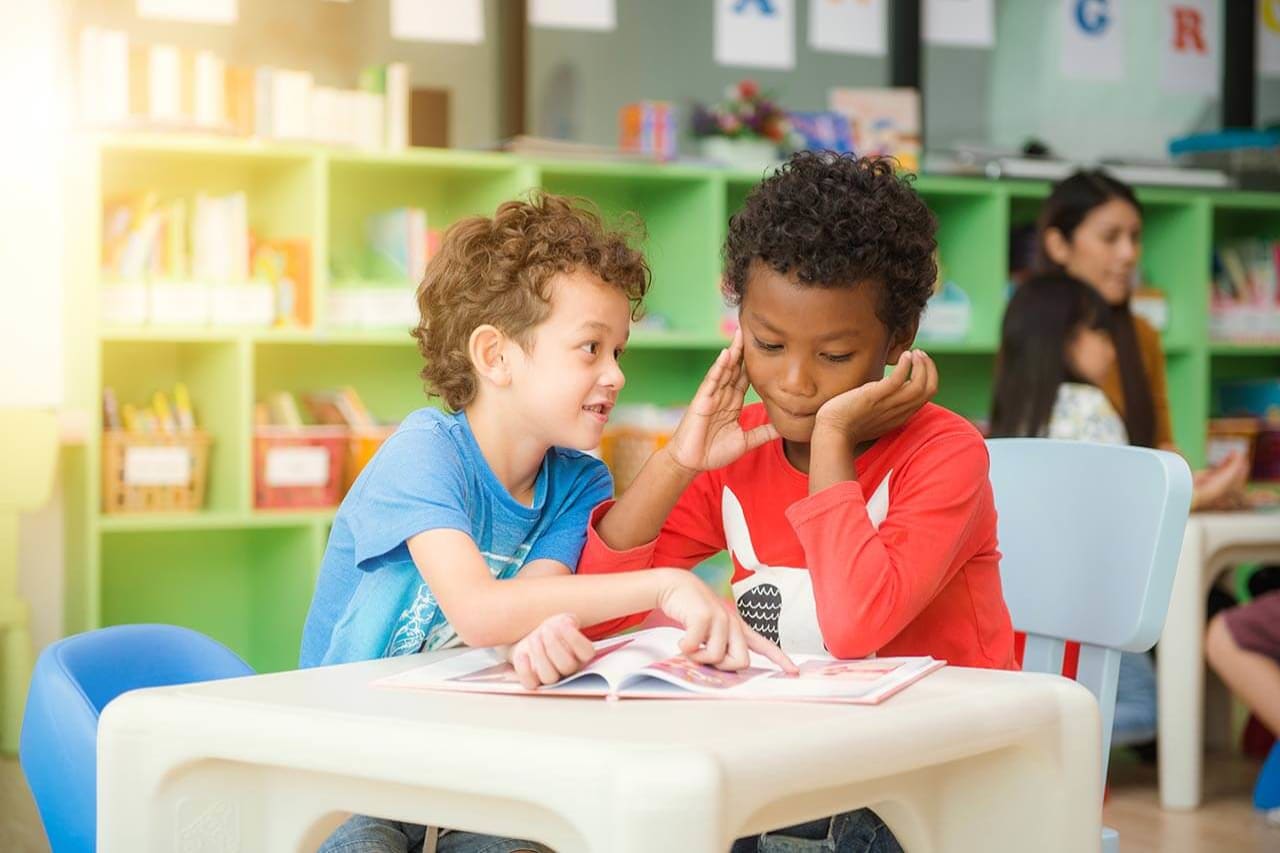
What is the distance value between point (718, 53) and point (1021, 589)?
3.00m

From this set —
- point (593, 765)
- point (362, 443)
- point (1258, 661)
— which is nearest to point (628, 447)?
point (362, 443)

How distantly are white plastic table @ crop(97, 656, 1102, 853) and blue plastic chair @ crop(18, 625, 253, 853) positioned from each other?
20 cm

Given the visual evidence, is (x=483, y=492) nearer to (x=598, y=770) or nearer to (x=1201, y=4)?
(x=598, y=770)

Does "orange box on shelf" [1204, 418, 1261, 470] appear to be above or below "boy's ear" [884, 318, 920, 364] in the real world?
below

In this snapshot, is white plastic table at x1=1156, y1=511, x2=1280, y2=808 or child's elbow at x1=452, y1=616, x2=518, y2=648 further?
white plastic table at x1=1156, y1=511, x2=1280, y2=808

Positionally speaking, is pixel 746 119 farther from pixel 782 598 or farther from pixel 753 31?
pixel 782 598

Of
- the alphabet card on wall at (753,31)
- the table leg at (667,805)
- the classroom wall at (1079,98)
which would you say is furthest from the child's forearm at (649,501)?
the classroom wall at (1079,98)

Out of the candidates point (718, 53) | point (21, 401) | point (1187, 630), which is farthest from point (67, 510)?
point (1187, 630)

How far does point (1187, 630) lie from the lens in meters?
2.96

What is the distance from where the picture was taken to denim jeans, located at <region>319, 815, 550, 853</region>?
1.20m

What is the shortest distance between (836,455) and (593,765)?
562 millimetres

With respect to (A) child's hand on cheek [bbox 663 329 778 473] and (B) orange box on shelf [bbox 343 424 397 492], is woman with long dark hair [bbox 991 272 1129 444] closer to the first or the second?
(B) orange box on shelf [bbox 343 424 397 492]

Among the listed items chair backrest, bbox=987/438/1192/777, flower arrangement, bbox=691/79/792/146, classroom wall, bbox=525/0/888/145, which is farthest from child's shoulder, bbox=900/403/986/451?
classroom wall, bbox=525/0/888/145

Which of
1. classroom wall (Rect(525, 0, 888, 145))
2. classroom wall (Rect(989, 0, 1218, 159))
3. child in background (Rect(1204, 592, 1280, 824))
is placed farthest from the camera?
classroom wall (Rect(989, 0, 1218, 159))
